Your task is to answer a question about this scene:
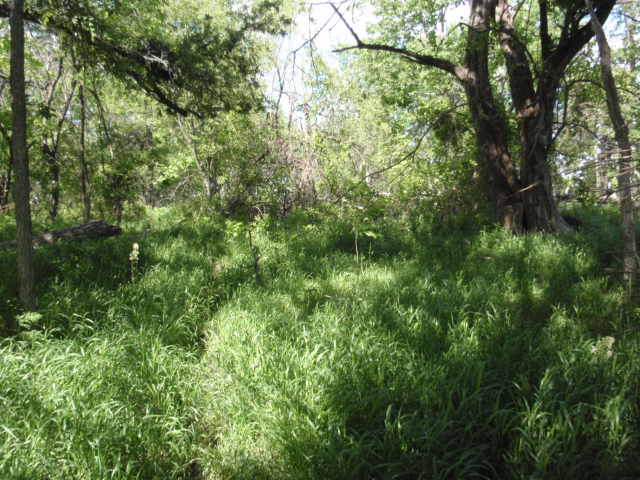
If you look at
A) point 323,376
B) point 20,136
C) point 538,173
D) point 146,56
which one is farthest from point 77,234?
point 538,173

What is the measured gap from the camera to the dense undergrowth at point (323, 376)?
178 cm

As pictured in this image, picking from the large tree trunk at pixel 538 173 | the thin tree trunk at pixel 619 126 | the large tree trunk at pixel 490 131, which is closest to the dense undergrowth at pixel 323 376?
the thin tree trunk at pixel 619 126

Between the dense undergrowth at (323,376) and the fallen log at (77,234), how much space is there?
113cm

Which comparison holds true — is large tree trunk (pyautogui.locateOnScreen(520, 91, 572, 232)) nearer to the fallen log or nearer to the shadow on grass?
the shadow on grass

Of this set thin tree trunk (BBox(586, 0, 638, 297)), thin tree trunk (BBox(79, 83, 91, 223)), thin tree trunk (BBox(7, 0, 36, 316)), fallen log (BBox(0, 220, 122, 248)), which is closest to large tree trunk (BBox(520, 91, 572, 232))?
thin tree trunk (BBox(586, 0, 638, 297))

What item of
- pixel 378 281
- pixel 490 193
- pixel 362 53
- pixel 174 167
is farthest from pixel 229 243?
pixel 362 53

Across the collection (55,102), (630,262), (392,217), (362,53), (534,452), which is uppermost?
(362,53)

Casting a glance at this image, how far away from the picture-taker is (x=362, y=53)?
532 inches

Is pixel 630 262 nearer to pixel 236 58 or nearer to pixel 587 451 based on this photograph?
pixel 587 451

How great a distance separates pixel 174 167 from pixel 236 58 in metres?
7.07

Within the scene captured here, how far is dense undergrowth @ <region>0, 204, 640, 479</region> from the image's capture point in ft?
5.84

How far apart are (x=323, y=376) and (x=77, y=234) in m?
5.50

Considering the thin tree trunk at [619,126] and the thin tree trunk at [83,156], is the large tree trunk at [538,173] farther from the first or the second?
the thin tree trunk at [83,156]

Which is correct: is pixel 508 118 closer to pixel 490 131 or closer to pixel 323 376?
pixel 490 131
